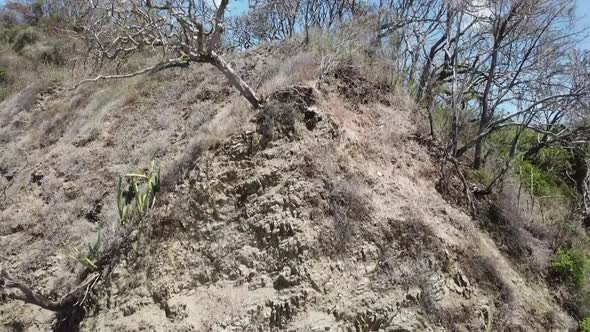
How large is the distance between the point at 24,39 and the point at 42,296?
1912 centimetres

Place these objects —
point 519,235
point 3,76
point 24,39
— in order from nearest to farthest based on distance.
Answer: point 519,235 < point 3,76 < point 24,39

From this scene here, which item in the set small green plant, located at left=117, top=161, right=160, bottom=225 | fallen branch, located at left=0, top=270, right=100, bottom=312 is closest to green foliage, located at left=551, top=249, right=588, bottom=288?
small green plant, located at left=117, top=161, right=160, bottom=225

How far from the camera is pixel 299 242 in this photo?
7.21 m

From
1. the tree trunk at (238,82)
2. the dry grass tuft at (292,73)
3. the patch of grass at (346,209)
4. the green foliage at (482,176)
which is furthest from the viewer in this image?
the green foliage at (482,176)

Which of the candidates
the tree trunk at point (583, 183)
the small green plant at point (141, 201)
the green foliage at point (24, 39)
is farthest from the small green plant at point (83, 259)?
the green foliage at point (24, 39)

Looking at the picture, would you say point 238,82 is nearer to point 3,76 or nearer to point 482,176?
point 482,176

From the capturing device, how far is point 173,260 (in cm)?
762

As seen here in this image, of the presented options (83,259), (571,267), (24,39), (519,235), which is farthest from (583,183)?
(24,39)

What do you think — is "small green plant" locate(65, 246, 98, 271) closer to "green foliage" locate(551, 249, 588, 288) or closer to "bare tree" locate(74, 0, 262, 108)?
"bare tree" locate(74, 0, 262, 108)

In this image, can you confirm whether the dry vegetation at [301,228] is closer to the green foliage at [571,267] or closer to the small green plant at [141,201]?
the green foliage at [571,267]

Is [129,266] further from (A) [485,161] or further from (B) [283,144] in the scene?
(A) [485,161]

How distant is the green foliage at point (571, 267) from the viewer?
8518 millimetres

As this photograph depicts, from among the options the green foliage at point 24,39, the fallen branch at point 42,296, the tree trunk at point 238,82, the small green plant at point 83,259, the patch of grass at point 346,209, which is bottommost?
the fallen branch at point 42,296

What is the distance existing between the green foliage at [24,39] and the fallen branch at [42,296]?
60.5ft
